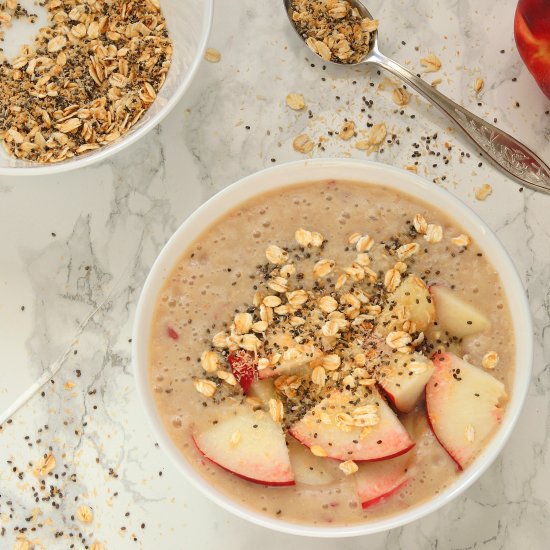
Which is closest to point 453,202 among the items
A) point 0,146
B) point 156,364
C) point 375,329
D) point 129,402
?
point 375,329

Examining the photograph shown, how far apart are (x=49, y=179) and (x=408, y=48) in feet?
2.90

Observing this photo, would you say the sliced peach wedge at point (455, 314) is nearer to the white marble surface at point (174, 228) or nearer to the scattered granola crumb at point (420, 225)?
the scattered granola crumb at point (420, 225)

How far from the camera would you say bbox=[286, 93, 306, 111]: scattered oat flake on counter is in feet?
6.75

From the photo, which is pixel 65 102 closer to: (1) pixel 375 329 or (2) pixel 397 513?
(1) pixel 375 329

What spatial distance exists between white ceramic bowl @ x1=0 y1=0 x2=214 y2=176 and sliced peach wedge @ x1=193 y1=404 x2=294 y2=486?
0.63 meters

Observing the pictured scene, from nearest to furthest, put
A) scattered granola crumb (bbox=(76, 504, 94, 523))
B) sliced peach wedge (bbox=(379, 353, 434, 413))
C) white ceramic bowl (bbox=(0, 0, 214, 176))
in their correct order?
sliced peach wedge (bbox=(379, 353, 434, 413))
white ceramic bowl (bbox=(0, 0, 214, 176))
scattered granola crumb (bbox=(76, 504, 94, 523))

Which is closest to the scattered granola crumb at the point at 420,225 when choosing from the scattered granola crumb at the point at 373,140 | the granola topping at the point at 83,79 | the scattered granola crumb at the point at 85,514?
the scattered granola crumb at the point at 373,140

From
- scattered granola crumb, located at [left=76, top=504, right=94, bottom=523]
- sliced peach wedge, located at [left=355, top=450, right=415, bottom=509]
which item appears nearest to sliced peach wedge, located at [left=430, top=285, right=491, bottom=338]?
sliced peach wedge, located at [left=355, top=450, right=415, bottom=509]

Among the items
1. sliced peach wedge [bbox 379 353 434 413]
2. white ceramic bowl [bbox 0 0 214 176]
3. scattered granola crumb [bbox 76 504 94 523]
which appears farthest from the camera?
scattered granola crumb [bbox 76 504 94 523]

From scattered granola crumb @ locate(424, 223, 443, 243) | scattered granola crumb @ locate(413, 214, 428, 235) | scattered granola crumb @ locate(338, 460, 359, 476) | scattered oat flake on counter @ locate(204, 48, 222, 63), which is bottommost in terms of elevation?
scattered granola crumb @ locate(338, 460, 359, 476)

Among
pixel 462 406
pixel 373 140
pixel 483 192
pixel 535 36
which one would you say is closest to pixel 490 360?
pixel 462 406

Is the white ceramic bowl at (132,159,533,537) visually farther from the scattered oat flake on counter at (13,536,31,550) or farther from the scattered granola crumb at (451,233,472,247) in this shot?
the scattered oat flake on counter at (13,536,31,550)

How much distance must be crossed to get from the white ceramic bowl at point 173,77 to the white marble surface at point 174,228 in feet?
0.26

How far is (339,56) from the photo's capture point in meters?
2.04
